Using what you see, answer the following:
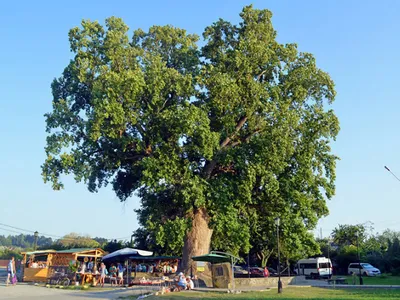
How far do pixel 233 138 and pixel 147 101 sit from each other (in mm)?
6346

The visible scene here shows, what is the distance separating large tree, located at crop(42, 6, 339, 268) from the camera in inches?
1088

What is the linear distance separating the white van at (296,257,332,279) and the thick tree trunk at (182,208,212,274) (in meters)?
24.0

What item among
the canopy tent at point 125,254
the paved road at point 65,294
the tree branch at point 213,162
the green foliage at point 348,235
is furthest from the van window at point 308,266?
the paved road at point 65,294

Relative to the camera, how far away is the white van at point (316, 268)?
49375mm

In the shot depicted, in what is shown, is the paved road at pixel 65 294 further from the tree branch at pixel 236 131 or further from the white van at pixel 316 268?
the white van at pixel 316 268

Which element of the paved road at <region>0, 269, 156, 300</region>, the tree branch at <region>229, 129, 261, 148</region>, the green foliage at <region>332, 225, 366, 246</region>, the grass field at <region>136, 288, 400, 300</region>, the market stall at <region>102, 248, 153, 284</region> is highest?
the tree branch at <region>229, 129, 261, 148</region>

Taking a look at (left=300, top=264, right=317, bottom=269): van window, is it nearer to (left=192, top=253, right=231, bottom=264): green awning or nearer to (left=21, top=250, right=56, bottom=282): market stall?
(left=192, top=253, right=231, bottom=264): green awning

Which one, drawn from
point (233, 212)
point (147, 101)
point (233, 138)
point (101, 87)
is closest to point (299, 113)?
point (233, 138)

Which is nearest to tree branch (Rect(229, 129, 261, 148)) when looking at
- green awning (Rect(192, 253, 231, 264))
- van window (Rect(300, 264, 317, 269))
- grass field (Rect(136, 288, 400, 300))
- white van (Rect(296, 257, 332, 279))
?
green awning (Rect(192, 253, 231, 264))

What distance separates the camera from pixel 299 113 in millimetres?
30891

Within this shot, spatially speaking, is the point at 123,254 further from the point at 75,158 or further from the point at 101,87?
the point at 101,87

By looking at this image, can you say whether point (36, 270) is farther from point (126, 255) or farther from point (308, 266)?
point (308, 266)

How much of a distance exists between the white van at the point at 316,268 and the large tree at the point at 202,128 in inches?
782

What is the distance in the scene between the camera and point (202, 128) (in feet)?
89.0
